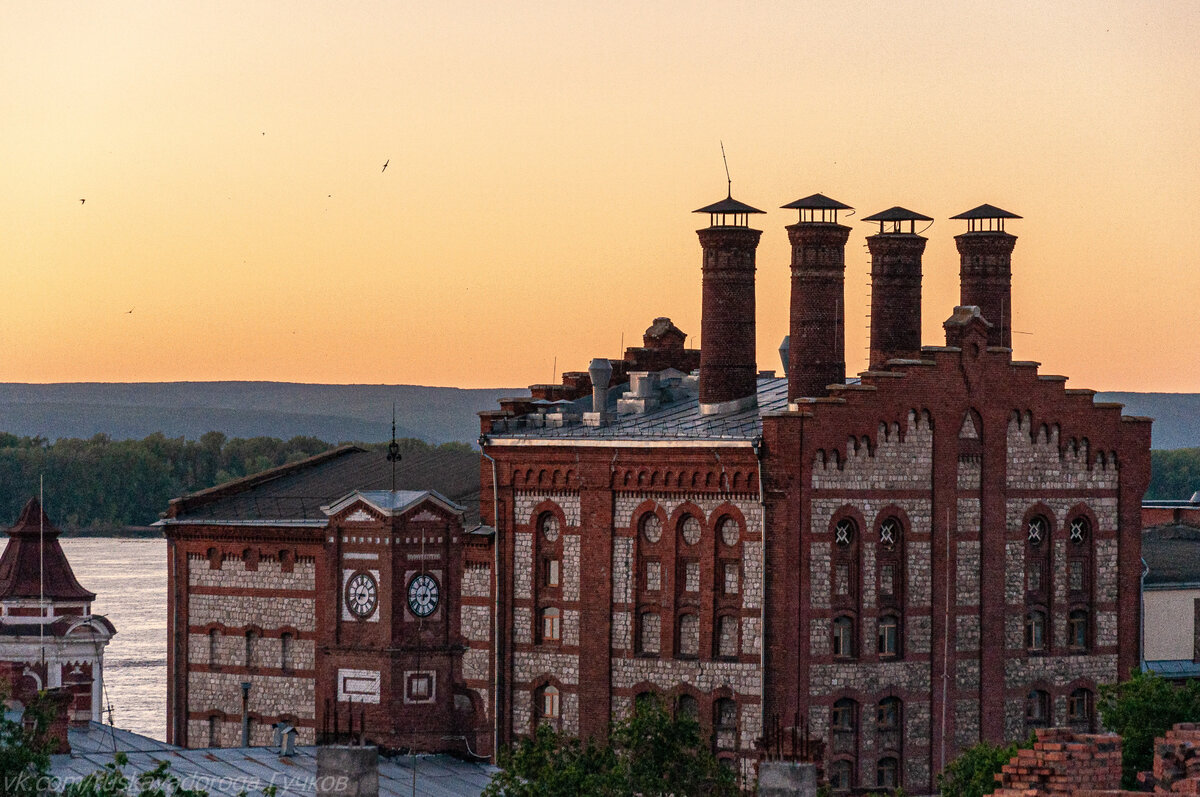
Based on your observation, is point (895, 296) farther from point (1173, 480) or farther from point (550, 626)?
point (1173, 480)

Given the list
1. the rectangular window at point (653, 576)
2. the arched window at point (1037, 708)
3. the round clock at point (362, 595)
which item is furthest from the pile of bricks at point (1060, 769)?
the arched window at point (1037, 708)

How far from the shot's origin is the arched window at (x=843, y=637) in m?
62.7

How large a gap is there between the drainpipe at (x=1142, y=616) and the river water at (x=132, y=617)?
34.1 metres

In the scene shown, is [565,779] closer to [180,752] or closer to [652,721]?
[652,721]

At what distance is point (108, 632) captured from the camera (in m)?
65.4

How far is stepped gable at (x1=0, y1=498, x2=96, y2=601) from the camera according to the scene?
2601 inches

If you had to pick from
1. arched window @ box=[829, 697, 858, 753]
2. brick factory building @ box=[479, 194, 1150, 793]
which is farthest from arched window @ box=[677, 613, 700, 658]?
arched window @ box=[829, 697, 858, 753]

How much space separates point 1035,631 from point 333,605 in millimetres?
17275

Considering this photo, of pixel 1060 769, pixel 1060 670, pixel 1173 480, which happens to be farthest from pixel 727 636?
pixel 1173 480

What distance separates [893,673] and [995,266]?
12.6 metres

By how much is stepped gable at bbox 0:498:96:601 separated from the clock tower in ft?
21.4

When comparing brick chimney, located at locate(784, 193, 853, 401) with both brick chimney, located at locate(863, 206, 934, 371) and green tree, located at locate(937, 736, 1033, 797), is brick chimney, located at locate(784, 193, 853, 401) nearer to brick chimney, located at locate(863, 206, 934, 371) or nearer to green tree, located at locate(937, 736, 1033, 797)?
brick chimney, located at locate(863, 206, 934, 371)

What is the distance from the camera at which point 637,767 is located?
5175 centimetres

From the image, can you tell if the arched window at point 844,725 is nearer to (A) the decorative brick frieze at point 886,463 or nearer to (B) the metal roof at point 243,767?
(A) the decorative brick frieze at point 886,463
